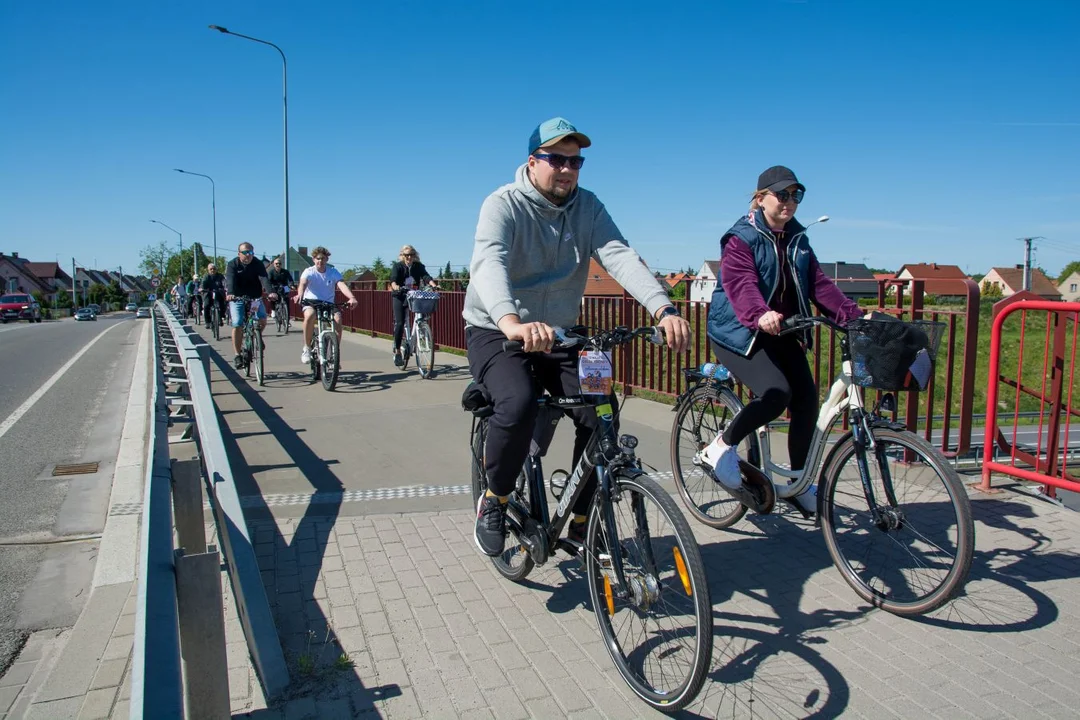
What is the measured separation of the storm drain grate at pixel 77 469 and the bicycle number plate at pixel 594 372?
17.5 ft

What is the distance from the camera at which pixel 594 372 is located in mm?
2834

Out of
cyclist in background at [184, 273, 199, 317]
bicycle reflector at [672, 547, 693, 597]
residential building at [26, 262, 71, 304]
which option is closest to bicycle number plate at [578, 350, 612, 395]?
bicycle reflector at [672, 547, 693, 597]

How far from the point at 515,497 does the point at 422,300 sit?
752 cm

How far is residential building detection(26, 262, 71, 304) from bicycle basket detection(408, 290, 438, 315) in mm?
123551

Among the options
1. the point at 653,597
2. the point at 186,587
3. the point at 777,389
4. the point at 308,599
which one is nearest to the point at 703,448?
the point at 777,389

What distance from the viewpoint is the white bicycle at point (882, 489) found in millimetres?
3152

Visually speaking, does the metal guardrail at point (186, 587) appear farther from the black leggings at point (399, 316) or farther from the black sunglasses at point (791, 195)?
the black leggings at point (399, 316)

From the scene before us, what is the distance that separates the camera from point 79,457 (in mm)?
7082

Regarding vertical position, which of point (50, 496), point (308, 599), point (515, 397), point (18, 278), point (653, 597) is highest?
point (18, 278)

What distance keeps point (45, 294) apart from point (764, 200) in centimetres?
13355

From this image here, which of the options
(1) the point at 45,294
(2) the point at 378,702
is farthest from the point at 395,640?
(1) the point at 45,294

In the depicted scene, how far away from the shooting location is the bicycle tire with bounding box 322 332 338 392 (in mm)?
9586

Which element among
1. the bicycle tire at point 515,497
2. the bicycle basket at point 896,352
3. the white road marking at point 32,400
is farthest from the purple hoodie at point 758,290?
the white road marking at point 32,400

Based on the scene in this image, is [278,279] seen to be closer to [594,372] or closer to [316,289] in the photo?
[316,289]
